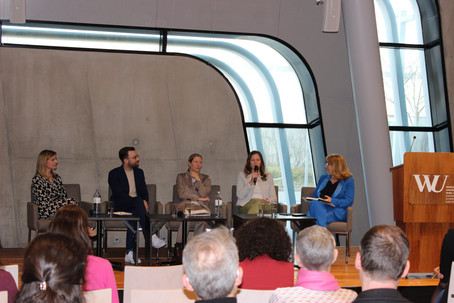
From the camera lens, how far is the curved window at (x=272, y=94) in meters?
8.27

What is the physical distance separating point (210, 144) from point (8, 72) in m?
2.86

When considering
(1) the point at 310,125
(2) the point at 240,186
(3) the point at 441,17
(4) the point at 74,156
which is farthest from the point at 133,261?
(3) the point at 441,17

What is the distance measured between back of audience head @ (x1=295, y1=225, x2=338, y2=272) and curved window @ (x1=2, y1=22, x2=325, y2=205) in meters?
5.93

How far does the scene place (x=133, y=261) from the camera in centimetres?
617

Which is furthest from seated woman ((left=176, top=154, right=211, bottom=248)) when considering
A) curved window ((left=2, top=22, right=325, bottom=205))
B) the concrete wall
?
curved window ((left=2, top=22, right=325, bottom=205))

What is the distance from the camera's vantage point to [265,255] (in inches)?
118

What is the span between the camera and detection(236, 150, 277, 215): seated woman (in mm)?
6773

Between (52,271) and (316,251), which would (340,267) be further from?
(52,271)

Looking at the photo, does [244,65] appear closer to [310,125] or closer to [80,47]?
[310,125]

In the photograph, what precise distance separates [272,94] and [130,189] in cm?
308

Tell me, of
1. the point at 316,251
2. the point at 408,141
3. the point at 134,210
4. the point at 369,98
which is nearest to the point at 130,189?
the point at 134,210

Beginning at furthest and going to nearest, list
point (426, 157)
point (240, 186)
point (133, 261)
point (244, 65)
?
point (244, 65) → point (240, 186) → point (133, 261) → point (426, 157)

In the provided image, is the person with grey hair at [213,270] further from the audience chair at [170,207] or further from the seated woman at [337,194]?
the audience chair at [170,207]

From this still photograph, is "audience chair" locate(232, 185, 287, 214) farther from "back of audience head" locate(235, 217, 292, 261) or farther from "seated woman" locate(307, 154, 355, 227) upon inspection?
"back of audience head" locate(235, 217, 292, 261)
